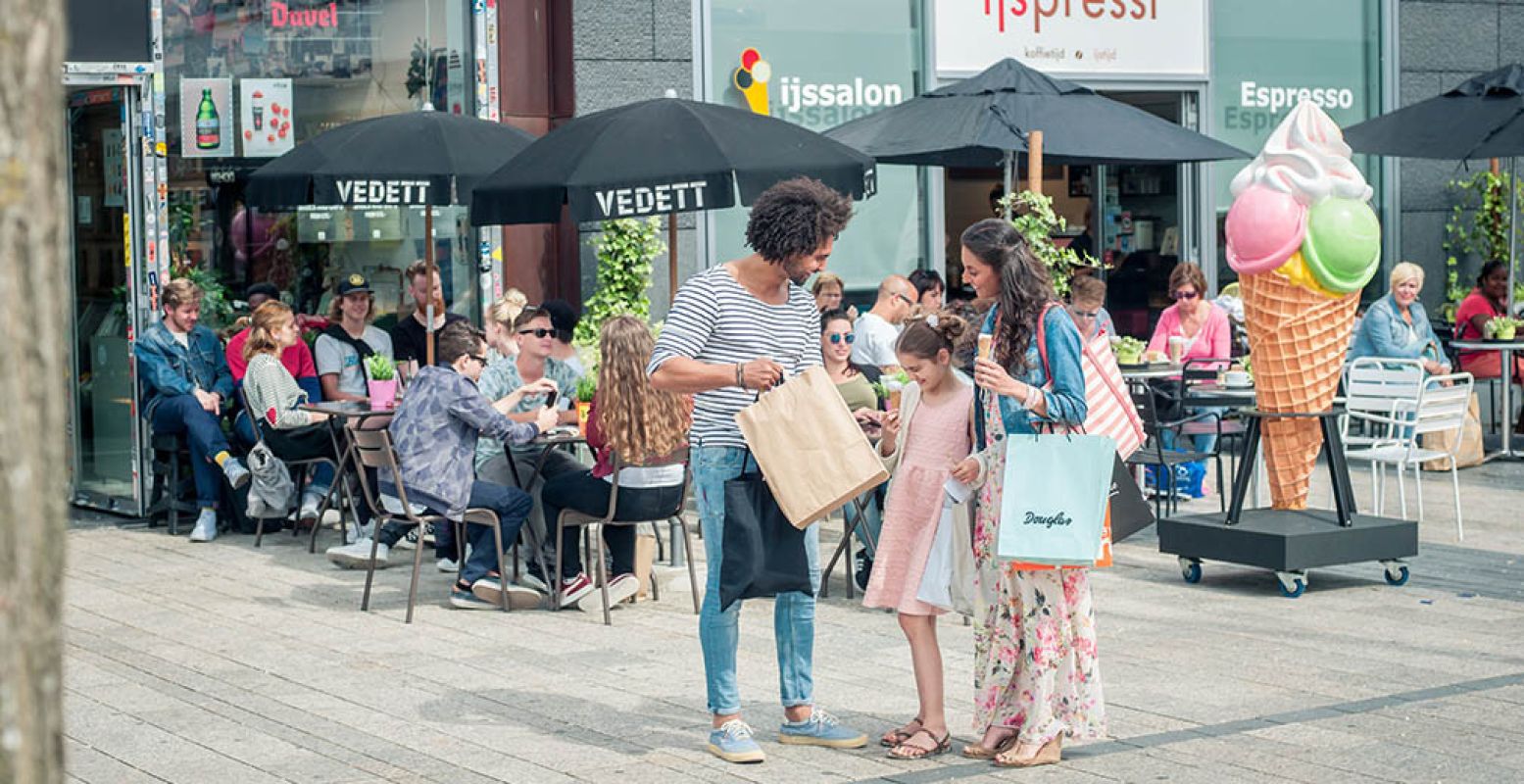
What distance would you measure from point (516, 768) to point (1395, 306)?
29.2 feet

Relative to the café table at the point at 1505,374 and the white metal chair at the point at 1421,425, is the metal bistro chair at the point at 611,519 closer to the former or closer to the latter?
the white metal chair at the point at 1421,425

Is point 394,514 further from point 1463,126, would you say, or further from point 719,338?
point 1463,126

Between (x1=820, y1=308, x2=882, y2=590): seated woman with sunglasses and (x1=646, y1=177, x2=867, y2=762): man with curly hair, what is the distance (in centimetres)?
249

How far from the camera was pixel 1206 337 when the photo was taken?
12.9 metres

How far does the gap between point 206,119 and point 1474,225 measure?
10.9 metres

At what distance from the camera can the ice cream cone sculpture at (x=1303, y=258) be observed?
913 cm

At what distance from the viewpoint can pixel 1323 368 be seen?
928cm

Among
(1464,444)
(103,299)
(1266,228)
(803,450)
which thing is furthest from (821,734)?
(1464,444)

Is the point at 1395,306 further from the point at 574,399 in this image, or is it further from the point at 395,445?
the point at 395,445

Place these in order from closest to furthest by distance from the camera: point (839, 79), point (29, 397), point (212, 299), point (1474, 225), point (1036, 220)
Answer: point (29, 397)
point (1036, 220)
point (212, 299)
point (839, 79)
point (1474, 225)

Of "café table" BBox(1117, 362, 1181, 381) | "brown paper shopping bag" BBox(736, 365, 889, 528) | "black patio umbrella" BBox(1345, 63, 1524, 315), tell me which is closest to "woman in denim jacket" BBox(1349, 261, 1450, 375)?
"black patio umbrella" BBox(1345, 63, 1524, 315)

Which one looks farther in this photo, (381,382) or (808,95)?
(808,95)

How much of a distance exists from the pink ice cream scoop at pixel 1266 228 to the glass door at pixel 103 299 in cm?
692

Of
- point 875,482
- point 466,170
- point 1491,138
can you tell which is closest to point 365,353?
point 466,170
